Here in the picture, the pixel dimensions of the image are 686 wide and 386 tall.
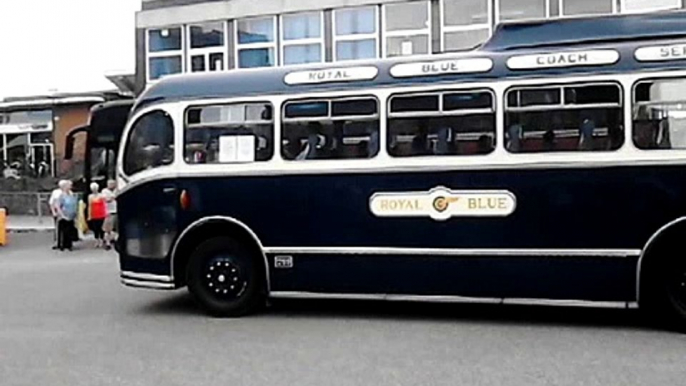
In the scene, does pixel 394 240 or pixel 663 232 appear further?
pixel 394 240

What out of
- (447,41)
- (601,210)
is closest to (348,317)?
(601,210)

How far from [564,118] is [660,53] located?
111cm

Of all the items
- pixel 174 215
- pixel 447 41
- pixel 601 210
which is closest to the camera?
pixel 601 210

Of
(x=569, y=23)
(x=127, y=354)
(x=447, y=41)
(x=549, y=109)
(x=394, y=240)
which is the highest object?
(x=447, y=41)

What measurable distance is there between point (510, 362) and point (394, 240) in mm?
2535

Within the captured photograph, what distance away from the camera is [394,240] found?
10.6 meters

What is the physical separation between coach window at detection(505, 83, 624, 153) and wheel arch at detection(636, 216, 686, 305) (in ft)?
3.06

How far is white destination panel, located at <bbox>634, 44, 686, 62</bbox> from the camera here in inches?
378

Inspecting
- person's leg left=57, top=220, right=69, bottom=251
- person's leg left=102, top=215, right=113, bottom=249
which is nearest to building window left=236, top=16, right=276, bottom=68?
person's leg left=102, top=215, right=113, bottom=249

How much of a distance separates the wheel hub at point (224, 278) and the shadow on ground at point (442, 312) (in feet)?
1.24

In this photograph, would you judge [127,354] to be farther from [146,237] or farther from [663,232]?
[663,232]

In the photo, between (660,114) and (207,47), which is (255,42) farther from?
(660,114)

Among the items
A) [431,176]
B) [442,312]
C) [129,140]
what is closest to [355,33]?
[129,140]

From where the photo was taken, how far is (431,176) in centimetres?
1041
